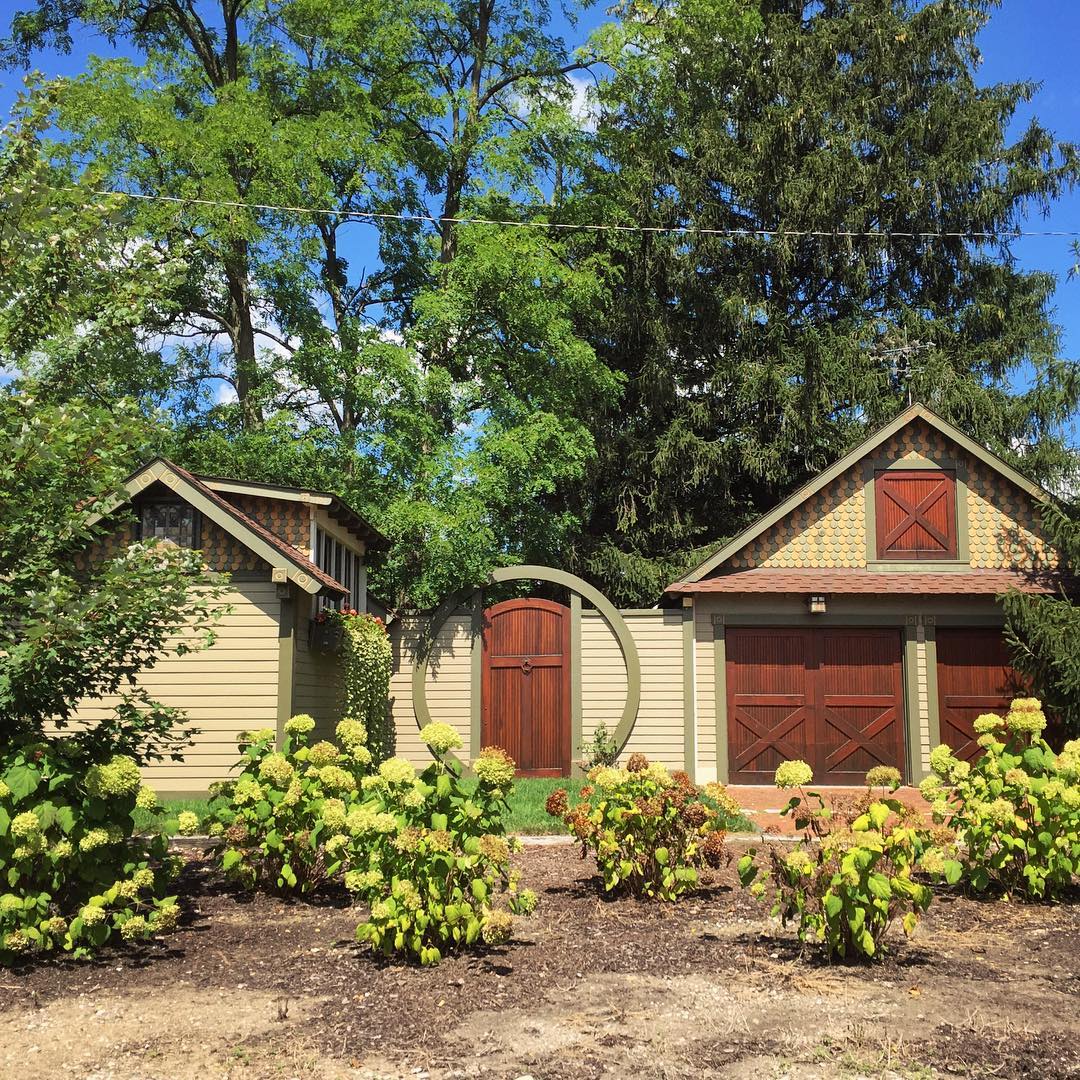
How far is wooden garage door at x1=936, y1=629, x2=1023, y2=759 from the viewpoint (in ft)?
45.6

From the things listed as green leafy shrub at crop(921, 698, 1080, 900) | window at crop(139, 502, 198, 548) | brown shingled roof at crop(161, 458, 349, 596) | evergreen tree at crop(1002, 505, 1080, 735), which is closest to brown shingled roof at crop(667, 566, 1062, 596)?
evergreen tree at crop(1002, 505, 1080, 735)

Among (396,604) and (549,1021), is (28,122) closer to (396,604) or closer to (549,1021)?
(549,1021)

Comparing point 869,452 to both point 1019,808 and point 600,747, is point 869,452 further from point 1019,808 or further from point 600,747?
point 1019,808

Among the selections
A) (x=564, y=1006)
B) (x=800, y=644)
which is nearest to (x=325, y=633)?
(x=800, y=644)

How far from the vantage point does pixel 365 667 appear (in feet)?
41.8

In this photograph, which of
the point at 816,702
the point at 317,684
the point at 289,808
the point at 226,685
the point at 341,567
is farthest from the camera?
the point at 341,567

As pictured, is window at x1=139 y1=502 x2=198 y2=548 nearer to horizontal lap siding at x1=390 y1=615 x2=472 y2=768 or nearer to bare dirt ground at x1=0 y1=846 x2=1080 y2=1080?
horizontal lap siding at x1=390 y1=615 x2=472 y2=768

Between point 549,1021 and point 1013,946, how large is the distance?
2795mm

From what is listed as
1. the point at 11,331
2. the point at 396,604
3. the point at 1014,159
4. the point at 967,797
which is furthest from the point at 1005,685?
the point at 1014,159

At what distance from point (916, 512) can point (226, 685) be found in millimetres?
9270

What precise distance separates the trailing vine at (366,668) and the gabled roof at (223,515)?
1.27m

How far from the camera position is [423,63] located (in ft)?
74.1

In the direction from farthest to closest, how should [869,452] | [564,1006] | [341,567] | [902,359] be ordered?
[902,359] → [341,567] → [869,452] → [564,1006]

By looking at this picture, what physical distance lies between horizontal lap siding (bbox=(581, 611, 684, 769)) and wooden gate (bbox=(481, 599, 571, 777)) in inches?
13.1
